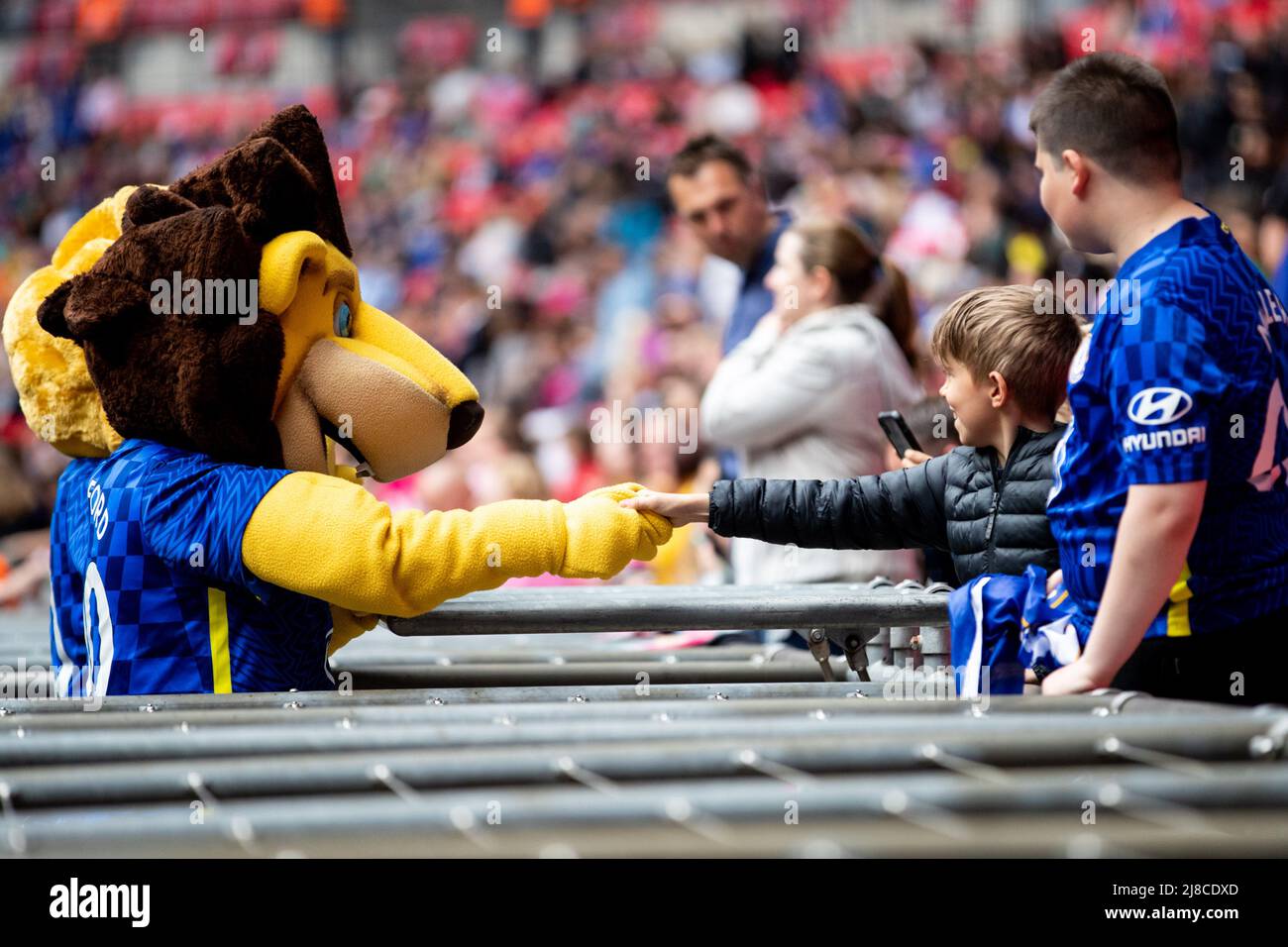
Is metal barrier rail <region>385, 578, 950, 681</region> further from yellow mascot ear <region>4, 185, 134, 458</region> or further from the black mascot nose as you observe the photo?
yellow mascot ear <region>4, 185, 134, 458</region>

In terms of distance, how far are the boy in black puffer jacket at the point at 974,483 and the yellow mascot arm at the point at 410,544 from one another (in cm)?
12

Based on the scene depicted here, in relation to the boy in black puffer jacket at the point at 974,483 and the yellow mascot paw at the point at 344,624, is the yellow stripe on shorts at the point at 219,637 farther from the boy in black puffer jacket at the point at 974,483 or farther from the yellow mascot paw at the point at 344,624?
the boy in black puffer jacket at the point at 974,483

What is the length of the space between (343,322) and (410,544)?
46 centimetres

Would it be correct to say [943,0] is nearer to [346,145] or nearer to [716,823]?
[346,145]

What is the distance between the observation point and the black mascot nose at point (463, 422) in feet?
7.63

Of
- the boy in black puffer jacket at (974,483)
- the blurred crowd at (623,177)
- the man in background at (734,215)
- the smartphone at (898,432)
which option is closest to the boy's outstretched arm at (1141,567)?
the boy in black puffer jacket at (974,483)

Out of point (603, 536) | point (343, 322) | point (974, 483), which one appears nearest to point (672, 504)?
point (603, 536)

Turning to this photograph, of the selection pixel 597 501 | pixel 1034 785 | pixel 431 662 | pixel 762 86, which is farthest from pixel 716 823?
pixel 762 86

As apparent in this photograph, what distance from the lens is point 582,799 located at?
112 cm

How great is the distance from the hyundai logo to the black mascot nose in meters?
1.01

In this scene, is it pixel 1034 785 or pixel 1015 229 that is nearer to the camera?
pixel 1034 785

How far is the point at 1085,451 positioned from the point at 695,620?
1.98 feet

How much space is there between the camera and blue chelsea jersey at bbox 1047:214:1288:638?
167 centimetres

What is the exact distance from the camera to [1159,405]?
1655 mm
